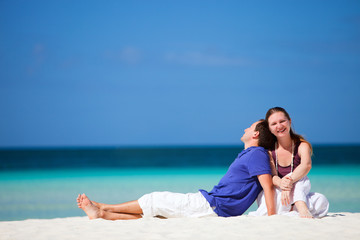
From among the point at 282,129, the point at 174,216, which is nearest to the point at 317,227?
the point at 282,129

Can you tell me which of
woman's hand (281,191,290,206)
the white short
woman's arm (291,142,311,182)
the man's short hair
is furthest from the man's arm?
the white short

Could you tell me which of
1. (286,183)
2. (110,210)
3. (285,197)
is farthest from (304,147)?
(110,210)

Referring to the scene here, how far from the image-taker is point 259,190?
470 cm

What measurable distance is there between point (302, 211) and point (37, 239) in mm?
2584

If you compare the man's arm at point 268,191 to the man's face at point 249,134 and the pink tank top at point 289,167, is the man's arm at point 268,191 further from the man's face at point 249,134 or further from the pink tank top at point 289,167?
the man's face at point 249,134

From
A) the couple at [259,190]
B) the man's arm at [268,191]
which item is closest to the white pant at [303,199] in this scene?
the couple at [259,190]

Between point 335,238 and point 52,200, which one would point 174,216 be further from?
point 52,200

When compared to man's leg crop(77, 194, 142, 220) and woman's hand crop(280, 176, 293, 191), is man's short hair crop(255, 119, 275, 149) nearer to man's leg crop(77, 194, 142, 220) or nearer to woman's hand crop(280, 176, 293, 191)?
woman's hand crop(280, 176, 293, 191)

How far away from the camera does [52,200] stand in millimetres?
9805

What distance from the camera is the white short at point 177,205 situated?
4.66m

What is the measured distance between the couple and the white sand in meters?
0.18

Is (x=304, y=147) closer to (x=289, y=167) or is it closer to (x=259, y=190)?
(x=289, y=167)

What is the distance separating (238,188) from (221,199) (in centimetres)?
22

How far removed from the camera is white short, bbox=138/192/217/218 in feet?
15.3
